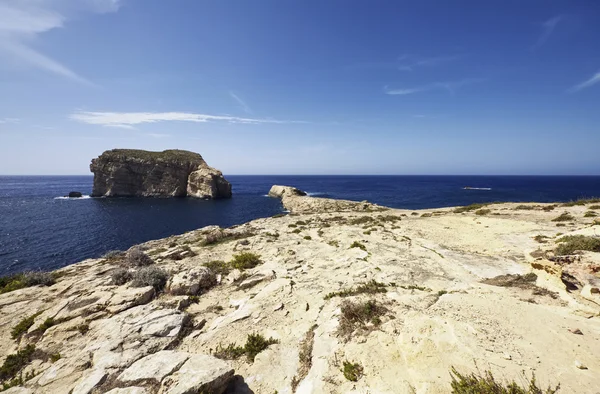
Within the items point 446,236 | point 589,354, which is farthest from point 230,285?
point 446,236

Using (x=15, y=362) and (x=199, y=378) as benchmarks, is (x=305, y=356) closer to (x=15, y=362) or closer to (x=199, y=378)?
(x=199, y=378)

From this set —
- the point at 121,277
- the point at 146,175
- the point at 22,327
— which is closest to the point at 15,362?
the point at 22,327

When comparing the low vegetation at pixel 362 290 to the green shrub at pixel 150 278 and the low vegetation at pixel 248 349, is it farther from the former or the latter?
the green shrub at pixel 150 278

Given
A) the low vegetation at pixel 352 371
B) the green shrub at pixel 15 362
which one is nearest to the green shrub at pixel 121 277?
the green shrub at pixel 15 362

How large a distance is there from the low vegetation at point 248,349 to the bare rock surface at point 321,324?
0.12 feet

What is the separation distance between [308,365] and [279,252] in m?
11.9

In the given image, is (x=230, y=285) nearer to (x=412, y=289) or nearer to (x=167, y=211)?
(x=412, y=289)

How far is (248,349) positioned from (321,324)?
8.85 feet

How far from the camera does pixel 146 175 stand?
9781 centimetres

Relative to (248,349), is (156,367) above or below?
above

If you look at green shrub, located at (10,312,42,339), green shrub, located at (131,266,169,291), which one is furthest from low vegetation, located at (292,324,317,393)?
green shrub, located at (10,312,42,339)

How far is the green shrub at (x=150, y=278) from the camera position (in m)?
13.4

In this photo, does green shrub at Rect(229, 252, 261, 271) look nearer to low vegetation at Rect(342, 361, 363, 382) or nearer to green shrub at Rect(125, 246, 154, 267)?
green shrub at Rect(125, 246, 154, 267)

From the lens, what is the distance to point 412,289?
443 inches
